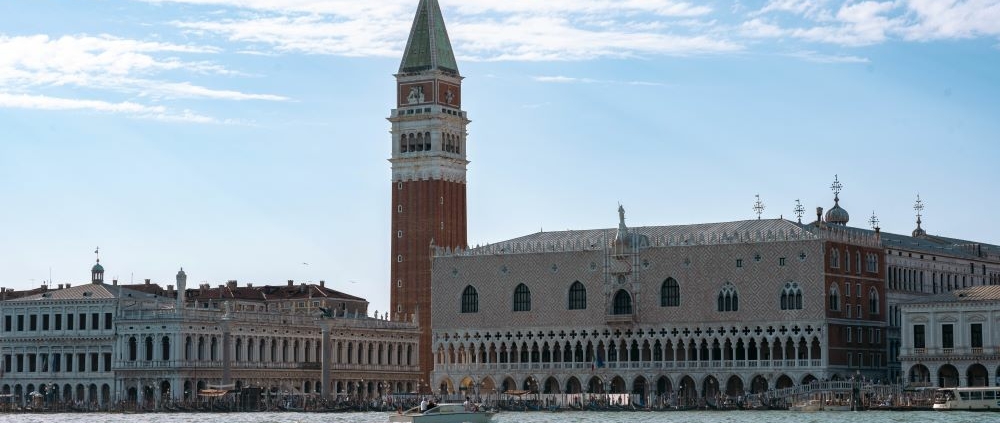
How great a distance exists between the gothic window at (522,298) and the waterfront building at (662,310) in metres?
0.08

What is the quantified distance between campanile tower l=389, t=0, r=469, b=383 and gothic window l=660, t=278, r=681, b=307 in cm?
2081

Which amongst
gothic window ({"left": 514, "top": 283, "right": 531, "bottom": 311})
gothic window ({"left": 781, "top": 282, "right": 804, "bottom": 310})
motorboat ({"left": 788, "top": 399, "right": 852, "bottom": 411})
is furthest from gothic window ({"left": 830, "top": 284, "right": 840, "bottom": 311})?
gothic window ({"left": 514, "top": 283, "right": 531, "bottom": 311})

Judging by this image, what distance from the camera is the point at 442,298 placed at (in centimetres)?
11681

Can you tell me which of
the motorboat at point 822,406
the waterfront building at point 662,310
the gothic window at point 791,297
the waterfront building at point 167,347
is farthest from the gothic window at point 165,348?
the motorboat at point 822,406

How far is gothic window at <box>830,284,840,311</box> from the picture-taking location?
10338 centimetres

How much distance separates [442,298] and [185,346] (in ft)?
51.2

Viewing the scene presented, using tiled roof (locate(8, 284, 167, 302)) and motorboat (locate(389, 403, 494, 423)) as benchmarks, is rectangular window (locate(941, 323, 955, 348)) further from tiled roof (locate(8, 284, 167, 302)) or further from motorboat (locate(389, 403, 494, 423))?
tiled roof (locate(8, 284, 167, 302))

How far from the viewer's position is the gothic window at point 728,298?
10556 centimetres

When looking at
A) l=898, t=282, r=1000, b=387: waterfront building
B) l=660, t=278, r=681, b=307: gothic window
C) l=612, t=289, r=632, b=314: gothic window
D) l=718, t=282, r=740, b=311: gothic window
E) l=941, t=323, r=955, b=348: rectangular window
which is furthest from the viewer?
l=612, t=289, r=632, b=314: gothic window

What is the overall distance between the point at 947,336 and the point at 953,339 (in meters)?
0.38

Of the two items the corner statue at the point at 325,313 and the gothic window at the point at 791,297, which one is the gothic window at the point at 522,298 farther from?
the gothic window at the point at 791,297

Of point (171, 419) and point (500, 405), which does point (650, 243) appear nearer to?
point (500, 405)

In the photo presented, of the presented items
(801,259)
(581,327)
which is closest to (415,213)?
(581,327)

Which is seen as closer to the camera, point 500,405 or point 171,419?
point 171,419
